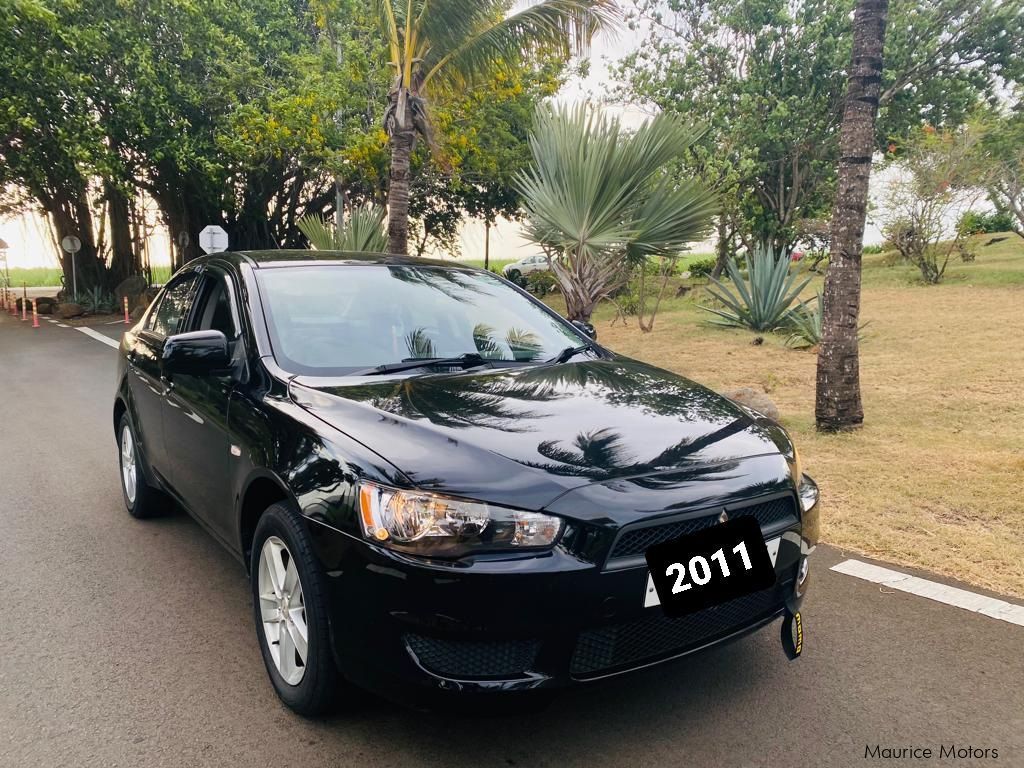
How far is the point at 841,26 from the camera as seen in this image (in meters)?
18.7

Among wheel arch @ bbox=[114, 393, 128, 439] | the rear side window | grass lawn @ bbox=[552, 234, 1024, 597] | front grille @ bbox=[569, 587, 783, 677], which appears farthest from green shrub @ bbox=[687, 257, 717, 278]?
front grille @ bbox=[569, 587, 783, 677]

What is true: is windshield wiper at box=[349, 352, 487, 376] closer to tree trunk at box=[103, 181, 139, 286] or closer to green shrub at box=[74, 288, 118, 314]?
green shrub at box=[74, 288, 118, 314]

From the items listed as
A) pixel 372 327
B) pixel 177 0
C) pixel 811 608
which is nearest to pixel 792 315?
pixel 811 608

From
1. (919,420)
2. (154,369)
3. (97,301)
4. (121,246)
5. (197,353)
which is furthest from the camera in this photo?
(121,246)

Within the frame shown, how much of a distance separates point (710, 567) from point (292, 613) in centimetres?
140

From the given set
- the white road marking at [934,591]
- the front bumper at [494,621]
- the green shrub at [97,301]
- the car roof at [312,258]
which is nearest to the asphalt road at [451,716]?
the white road marking at [934,591]

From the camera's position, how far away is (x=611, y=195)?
8.73 metres

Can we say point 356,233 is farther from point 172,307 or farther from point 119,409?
point 172,307

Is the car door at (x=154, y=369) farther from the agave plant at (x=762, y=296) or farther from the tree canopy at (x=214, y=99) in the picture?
the tree canopy at (x=214, y=99)

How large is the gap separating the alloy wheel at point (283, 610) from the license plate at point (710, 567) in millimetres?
1142

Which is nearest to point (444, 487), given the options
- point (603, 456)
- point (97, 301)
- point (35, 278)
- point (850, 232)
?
point (603, 456)

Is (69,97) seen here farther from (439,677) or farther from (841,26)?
(439,677)

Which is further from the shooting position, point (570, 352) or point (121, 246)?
point (121, 246)

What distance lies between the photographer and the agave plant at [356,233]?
14.2 meters
